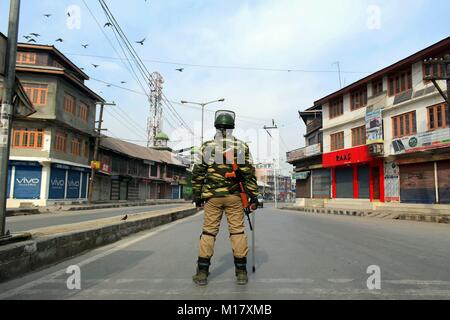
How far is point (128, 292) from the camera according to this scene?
3.71m

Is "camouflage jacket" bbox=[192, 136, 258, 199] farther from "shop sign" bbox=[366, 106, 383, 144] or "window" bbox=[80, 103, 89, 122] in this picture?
"window" bbox=[80, 103, 89, 122]

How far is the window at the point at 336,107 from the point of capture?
97.3 feet

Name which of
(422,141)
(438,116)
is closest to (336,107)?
(422,141)

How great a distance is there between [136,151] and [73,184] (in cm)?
1801

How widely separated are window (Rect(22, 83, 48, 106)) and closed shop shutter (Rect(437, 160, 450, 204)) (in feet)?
85.7

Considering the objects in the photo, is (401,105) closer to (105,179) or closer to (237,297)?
(237,297)

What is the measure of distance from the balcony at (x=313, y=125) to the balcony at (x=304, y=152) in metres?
2.23

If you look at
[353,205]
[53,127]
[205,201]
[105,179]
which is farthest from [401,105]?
[105,179]

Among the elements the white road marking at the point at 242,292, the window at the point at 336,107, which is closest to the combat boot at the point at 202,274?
the white road marking at the point at 242,292

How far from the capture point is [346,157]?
27.9 m

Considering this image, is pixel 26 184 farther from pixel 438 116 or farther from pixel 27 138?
pixel 438 116

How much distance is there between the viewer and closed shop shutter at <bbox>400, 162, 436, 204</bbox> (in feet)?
67.5

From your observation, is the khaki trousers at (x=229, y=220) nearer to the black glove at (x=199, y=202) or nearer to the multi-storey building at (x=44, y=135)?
the black glove at (x=199, y=202)

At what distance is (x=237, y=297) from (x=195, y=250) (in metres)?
3.08
